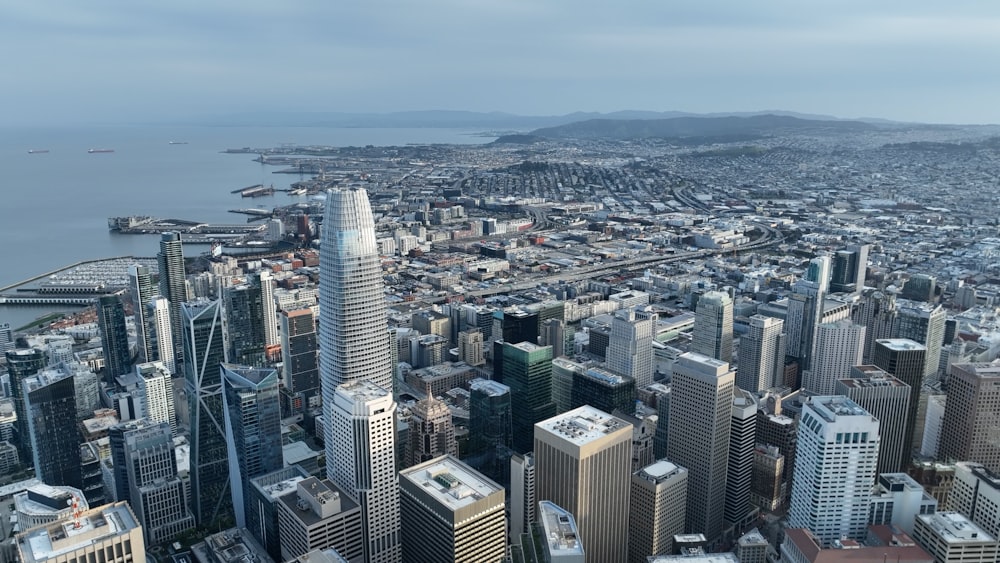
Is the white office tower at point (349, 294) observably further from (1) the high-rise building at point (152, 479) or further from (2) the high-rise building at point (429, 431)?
(1) the high-rise building at point (152, 479)

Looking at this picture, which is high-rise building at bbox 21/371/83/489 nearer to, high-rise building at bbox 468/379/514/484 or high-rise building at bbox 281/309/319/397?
high-rise building at bbox 281/309/319/397

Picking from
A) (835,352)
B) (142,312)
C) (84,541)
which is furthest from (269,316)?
(835,352)

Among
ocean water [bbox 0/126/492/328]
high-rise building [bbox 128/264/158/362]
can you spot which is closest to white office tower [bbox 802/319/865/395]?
high-rise building [bbox 128/264/158/362]

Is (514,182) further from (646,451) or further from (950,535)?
(950,535)

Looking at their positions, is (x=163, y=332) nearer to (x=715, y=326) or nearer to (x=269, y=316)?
(x=269, y=316)

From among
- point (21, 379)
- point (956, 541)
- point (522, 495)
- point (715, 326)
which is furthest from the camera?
point (715, 326)

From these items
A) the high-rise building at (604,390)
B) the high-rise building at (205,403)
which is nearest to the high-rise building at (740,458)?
the high-rise building at (604,390)
